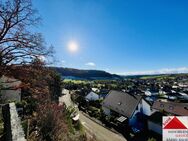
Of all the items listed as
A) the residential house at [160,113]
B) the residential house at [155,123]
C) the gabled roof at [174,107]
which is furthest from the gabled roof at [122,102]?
the gabled roof at [174,107]

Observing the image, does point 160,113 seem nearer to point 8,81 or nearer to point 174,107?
point 174,107

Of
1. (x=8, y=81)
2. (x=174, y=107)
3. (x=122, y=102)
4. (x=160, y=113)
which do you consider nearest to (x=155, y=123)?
(x=160, y=113)

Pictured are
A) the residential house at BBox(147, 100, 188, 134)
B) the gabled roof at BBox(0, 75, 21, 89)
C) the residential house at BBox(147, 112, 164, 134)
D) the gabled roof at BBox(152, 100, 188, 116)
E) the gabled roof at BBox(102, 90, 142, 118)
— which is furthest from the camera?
the gabled roof at BBox(102, 90, 142, 118)

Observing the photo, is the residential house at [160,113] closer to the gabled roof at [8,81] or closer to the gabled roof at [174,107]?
the gabled roof at [174,107]

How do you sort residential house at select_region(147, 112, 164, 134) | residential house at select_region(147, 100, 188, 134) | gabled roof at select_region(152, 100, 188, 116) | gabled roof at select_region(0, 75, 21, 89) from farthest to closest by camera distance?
gabled roof at select_region(152, 100, 188, 116), residential house at select_region(147, 100, 188, 134), residential house at select_region(147, 112, 164, 134), gabled roof at select_region(0, 75, 21, 89)

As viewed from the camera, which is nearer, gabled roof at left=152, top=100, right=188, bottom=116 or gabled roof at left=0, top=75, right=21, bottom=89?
gabled roof at left=0, top=75, right=21, bottom=89

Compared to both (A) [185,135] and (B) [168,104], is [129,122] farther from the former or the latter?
(A) [185,135]

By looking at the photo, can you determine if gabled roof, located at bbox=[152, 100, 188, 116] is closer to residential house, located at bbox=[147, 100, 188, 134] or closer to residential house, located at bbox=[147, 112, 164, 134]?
residential house, located at bbox=[147, 100, 188, 134]

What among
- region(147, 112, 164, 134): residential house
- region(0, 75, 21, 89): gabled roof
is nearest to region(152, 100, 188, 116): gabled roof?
region(147, 112, 164, 134): residential house
